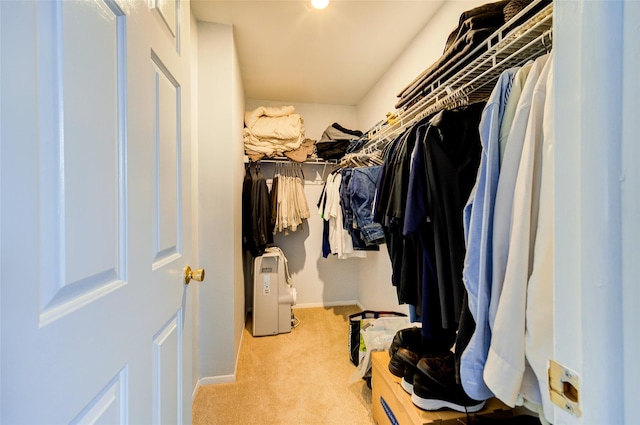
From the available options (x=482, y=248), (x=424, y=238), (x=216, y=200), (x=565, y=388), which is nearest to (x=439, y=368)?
(x=424, y=238)

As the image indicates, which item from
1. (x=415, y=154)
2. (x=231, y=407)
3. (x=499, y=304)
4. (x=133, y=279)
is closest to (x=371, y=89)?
(x=415, y=154)

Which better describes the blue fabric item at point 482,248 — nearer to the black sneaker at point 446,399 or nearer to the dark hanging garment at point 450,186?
the dark hanging garment at point 450,186

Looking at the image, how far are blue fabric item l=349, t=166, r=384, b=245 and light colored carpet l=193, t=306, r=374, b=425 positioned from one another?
103 centimetres

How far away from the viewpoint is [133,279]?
1.76ft

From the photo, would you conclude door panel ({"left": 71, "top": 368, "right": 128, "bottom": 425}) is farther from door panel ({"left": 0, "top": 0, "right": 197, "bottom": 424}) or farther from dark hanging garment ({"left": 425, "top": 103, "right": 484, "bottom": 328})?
dark hanging garment ({"left": 425, "top": 103, "right": 484, "bottom": 328})

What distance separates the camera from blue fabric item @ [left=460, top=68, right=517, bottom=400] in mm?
621

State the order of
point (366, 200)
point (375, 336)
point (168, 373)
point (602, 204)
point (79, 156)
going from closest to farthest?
point (602, 204) → point (79, 156) → point (168, 373) → point (375, 336) → point (366, 200)

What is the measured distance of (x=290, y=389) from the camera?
5.45 feet

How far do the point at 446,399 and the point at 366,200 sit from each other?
116 centimetres

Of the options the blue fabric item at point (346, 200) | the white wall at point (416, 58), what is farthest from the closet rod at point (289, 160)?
the blue fabric item at point (346, 200)

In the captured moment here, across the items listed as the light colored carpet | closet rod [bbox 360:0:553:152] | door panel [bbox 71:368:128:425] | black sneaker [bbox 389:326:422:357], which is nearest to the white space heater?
the light colored carpet

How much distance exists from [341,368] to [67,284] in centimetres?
194

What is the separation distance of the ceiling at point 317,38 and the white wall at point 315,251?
43 cm

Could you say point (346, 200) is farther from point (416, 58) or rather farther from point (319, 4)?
point (319, 4)
